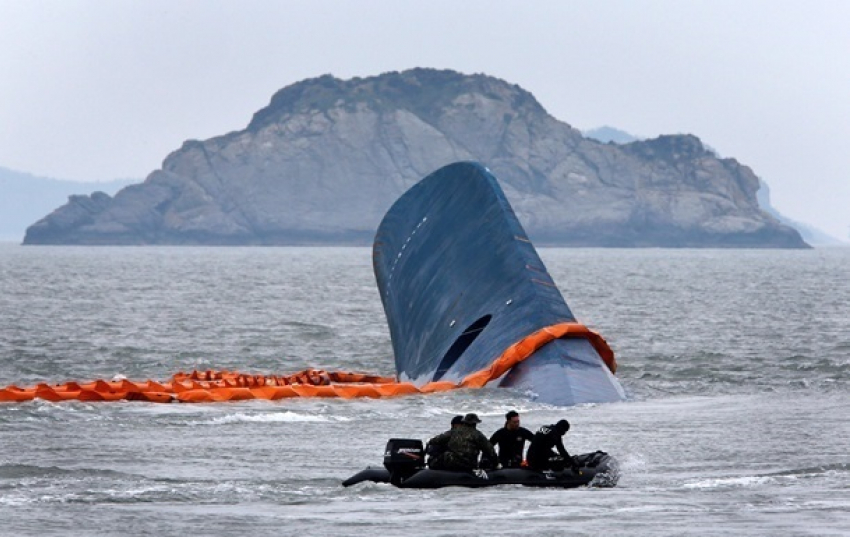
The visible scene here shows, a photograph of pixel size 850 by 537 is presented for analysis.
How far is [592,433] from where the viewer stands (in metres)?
32.1

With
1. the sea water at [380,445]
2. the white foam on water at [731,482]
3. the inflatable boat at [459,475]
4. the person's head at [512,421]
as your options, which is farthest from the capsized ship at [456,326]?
the person's head at [512,421]

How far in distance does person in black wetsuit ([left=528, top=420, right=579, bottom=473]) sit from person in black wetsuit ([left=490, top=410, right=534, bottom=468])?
20 cm

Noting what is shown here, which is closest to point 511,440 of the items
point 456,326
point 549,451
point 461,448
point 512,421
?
point 512,421

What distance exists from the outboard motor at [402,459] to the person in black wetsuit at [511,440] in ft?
4.15

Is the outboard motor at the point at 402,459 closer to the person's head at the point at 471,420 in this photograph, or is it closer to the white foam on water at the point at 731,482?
the person's head at the point at 471,420

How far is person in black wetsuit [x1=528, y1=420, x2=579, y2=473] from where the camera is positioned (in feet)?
84.3

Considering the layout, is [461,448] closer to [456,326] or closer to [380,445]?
[380,445]

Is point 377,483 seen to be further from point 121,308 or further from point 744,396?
point 121,308

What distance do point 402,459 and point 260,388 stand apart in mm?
12567

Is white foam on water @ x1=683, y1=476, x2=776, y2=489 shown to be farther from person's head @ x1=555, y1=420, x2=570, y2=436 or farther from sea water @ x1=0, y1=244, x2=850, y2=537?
person's head @ x1=555, y1=420, x2=570, y2=436

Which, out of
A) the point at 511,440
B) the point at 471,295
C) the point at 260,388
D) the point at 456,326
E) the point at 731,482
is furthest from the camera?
the point at 471,295

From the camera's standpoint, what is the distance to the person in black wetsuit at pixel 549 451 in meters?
25.7

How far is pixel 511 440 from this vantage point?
26.2 meters

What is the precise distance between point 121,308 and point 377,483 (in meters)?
61.7
